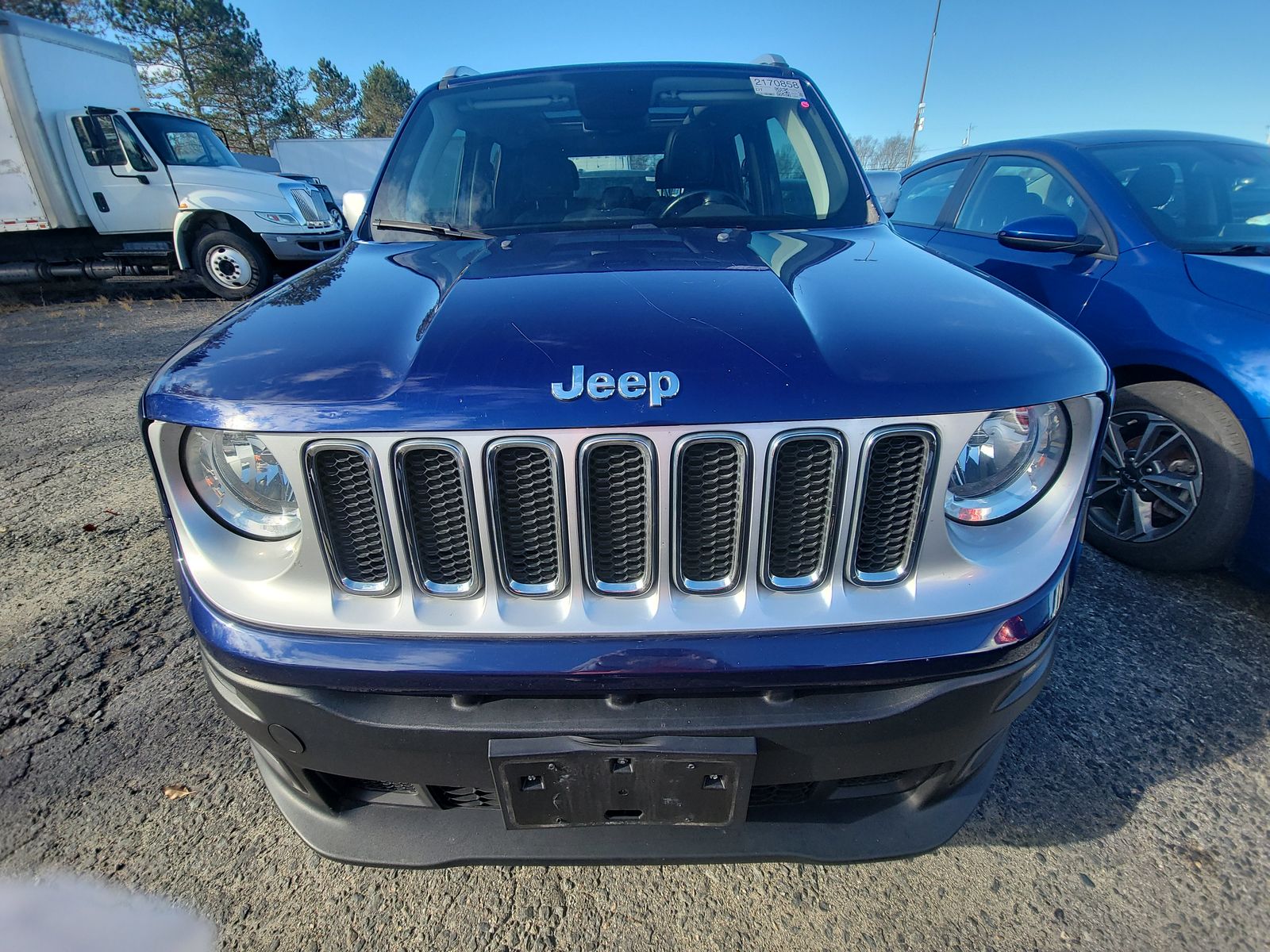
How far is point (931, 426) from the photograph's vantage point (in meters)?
1.16

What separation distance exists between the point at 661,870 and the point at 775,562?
986 mm

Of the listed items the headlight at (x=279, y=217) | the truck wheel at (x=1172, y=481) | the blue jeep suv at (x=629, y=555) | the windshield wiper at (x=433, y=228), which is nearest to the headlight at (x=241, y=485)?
the blue jeep suv at (x=629, y=555)

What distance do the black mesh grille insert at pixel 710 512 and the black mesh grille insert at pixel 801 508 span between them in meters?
0.06

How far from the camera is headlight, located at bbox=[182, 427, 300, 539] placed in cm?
127

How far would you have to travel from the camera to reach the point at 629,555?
1.24 m

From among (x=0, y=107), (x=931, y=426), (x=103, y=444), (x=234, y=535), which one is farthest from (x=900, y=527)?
(x=0, y=107)

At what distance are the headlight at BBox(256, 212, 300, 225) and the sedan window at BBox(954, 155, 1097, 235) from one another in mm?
9395

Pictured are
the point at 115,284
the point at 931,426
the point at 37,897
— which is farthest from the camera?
the point at 115,284

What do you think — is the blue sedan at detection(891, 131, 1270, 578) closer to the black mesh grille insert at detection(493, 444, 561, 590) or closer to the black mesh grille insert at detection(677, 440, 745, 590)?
the black mesh grille insert at detection(677, 440, 745, 590)

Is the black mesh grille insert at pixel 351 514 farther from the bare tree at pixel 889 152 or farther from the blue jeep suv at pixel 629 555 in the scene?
the bare tree at pixel 889 152

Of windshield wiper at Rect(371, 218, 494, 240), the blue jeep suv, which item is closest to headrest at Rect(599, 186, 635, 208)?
windshield wiper at Rect(371, 218, 494, 240)

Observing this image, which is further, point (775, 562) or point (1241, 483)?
point (1241, 483)

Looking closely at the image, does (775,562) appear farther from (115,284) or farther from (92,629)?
(115,284)

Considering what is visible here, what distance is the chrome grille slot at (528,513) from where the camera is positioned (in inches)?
44.9
